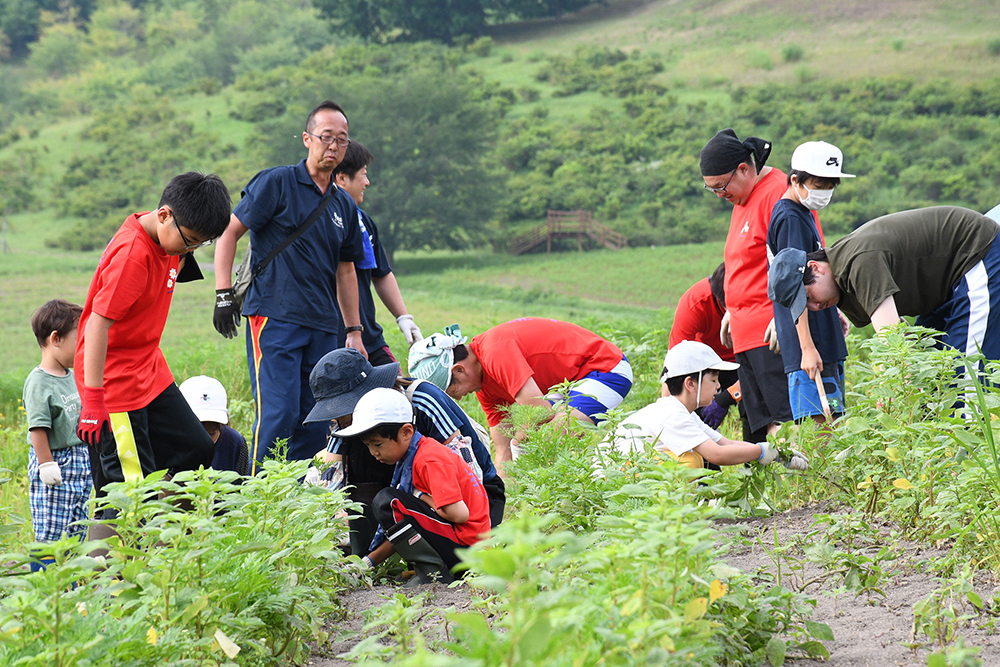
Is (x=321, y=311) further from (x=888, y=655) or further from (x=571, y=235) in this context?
(x=571, y=235)

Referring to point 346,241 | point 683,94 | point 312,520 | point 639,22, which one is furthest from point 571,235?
point 312,520

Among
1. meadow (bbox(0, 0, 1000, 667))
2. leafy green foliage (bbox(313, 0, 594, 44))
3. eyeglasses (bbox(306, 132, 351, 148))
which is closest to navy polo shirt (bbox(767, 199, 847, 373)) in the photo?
meadow (bbox(0, 0, 1000, 667))

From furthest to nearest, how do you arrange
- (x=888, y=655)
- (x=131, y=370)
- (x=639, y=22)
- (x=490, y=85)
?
(x=639, y=22), (x=490, y=85), (x=131, y=370), (x=888, y=655)

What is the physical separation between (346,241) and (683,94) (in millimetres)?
47749

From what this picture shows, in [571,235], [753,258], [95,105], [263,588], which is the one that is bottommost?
[571,235]

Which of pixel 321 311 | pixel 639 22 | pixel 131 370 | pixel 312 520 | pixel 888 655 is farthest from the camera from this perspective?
pixel 639 22

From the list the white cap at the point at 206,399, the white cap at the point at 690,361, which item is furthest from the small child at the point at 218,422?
the white cap at the point at 690,361

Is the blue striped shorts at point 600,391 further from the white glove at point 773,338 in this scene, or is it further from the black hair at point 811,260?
the black hair at point 811,260

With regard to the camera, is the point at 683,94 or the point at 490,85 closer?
the point at 683,94

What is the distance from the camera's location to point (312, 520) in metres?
2.62

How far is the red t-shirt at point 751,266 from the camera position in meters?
4.36

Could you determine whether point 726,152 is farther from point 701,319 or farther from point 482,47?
point 482,47

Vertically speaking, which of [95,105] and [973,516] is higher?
[95,105]

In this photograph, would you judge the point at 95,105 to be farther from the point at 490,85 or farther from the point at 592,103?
the point at 592,103
